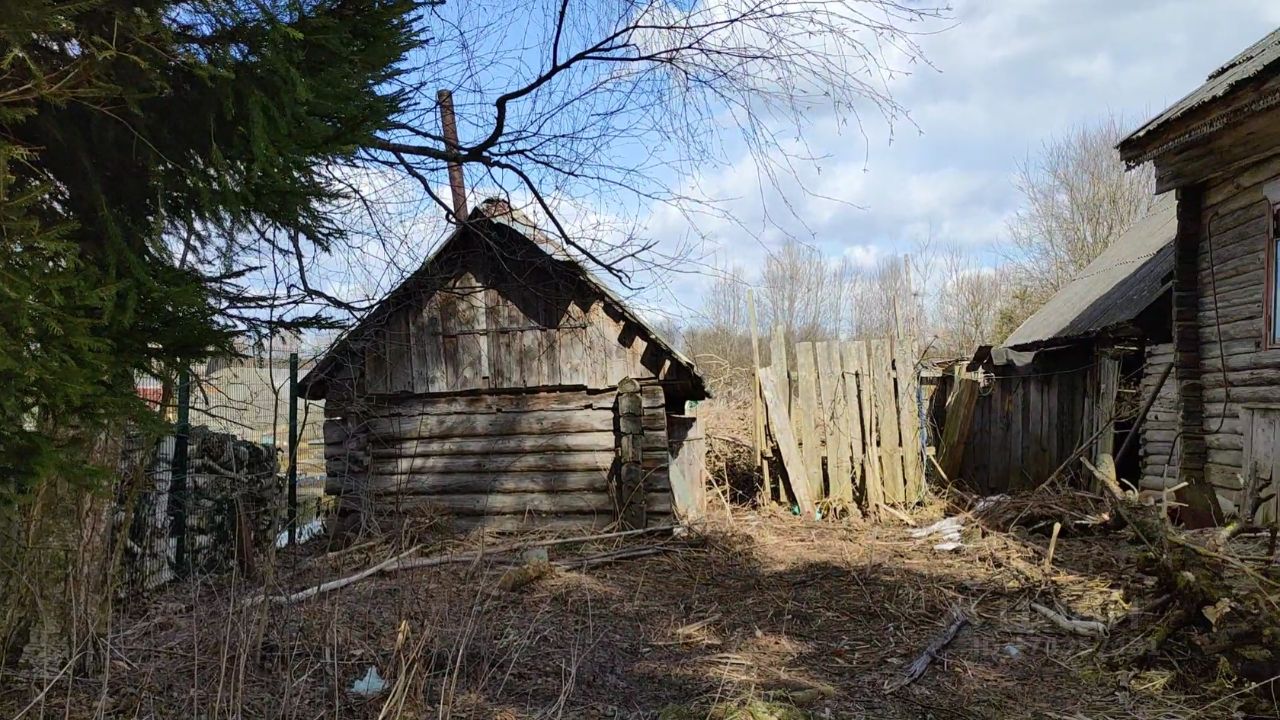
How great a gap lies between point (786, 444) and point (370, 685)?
806 cm

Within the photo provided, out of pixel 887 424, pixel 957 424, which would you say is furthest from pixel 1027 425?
pixel 887 424

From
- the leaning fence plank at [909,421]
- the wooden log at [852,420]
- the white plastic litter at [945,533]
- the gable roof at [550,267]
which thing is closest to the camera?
the white plastic litter at [945,533]

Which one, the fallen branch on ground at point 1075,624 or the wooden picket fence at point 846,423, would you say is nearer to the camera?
the fallen branch on ground at point 1075,624

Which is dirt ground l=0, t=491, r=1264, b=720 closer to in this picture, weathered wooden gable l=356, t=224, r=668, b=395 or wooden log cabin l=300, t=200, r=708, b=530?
wooden log cabin l=300, t=200, r=708, b=530

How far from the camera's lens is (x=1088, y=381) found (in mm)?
11430

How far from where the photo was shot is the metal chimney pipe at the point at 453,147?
7090 millimetres

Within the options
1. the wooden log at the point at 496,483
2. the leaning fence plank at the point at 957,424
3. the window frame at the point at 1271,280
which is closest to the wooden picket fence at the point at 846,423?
the leaning fence plank at the point at 957,424

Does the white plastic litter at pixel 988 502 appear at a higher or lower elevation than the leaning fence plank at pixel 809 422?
lower

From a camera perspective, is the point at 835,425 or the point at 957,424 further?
the point at 957,424

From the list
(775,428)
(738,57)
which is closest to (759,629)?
(738,57)

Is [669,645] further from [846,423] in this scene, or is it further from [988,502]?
→ [988,502]

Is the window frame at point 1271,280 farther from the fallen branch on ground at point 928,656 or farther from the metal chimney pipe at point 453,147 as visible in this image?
the metal chimney pipe at point 453,147

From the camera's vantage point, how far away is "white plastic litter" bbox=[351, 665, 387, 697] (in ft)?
14.4

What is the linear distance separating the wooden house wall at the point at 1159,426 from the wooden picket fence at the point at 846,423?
2.93m
